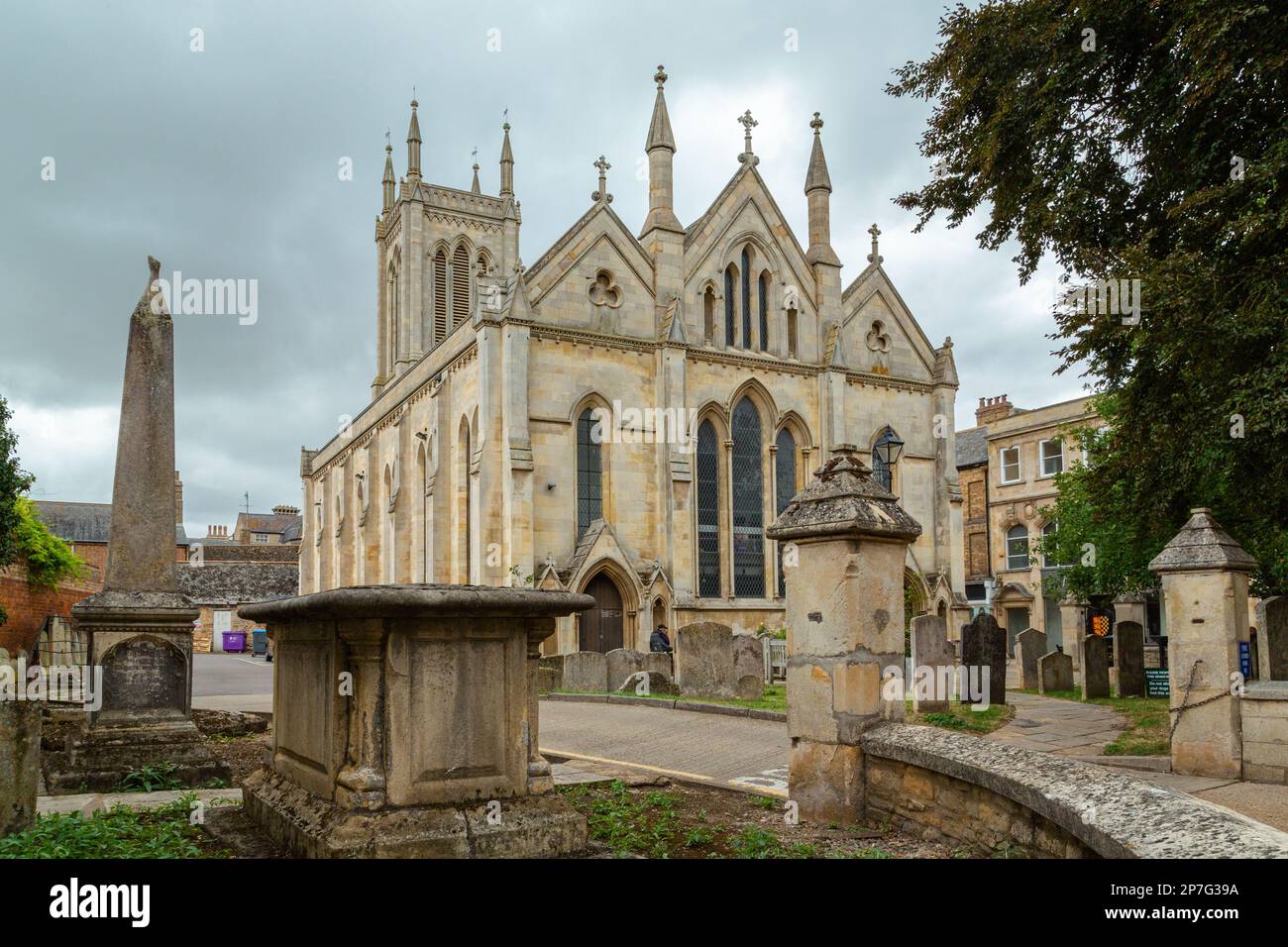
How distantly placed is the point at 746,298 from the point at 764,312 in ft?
2.66

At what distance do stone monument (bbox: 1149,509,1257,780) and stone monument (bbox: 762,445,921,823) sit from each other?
4397 mm

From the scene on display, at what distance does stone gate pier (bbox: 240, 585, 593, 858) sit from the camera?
4.64 metres

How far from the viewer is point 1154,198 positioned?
12.5 metres

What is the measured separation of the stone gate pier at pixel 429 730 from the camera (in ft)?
15.2

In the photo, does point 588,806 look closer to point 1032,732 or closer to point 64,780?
point 64,780

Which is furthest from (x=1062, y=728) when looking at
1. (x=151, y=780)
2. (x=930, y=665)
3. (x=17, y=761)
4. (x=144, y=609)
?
(x=17, y=761)

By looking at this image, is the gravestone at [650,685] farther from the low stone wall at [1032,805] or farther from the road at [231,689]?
the low stone wall at [1032,805]

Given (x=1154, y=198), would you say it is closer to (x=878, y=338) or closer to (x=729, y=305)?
(x=729, y=305)

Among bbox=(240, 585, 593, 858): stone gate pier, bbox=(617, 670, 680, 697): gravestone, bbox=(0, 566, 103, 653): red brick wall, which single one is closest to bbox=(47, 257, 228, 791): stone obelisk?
bbox=(240, 585, 593, 858): stone gate pier

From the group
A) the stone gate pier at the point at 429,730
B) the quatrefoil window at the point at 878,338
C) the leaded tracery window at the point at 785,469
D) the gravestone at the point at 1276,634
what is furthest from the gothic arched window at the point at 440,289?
the stone gate pier at the point at 429,730

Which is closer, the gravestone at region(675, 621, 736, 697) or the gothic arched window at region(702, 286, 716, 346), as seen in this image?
the gravestone at region(675, 621, 736, 697)

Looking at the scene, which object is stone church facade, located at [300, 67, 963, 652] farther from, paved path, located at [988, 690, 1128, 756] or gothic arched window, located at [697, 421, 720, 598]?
paved path, located at [988, 690, 1128, 756]

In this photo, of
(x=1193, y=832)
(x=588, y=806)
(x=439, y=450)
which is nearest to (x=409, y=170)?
(x=439, y=450)

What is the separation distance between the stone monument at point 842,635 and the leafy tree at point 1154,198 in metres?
5.29
